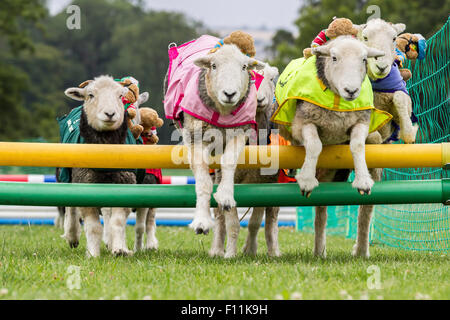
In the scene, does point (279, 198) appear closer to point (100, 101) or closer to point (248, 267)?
point (248, 267)

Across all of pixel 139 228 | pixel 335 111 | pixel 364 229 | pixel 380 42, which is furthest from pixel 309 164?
pixel 139 228

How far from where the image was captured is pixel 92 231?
659cm

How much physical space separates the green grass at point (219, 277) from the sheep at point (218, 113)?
62cm

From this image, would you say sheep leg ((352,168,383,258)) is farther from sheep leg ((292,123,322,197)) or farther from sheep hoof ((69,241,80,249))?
sheep hoof ((69,241,80,249))

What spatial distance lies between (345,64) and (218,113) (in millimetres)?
1132

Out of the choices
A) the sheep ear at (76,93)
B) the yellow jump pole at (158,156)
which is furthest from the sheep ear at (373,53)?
the sheep ear at (76,93)

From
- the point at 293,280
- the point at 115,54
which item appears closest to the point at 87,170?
the point at 293,280

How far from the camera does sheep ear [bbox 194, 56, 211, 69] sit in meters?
5.75

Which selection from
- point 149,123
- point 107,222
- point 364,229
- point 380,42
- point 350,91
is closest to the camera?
point 350,91

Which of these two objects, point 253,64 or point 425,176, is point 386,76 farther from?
point 425,176

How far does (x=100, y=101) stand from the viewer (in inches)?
251

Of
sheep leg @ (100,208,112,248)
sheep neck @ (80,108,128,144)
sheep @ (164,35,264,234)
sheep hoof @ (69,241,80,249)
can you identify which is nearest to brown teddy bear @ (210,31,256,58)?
sheep @ (164,35,264,234)
